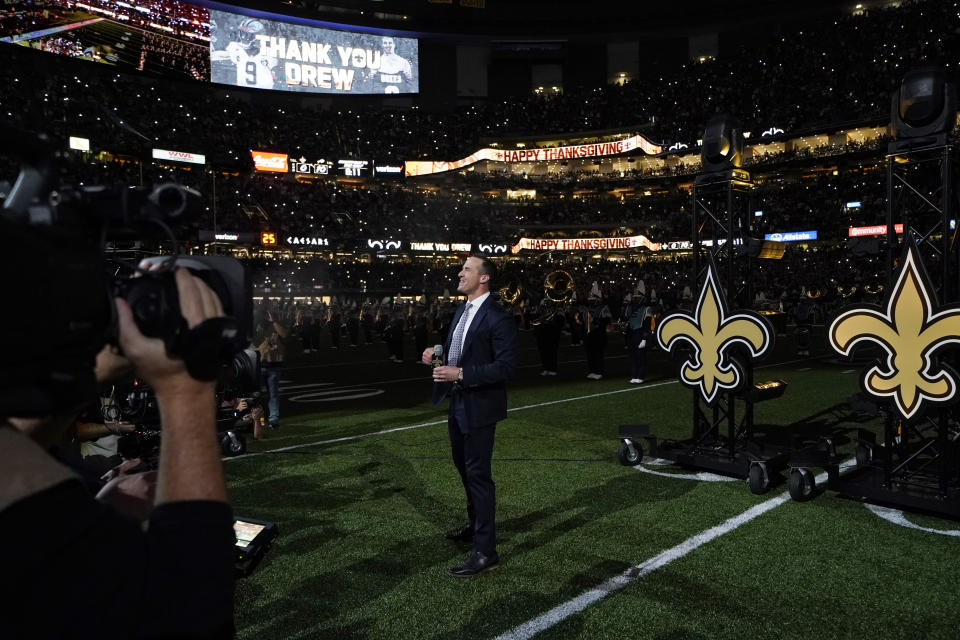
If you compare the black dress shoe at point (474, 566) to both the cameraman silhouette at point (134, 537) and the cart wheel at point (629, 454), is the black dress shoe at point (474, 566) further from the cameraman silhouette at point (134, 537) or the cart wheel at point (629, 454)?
the cameraman silhouette at point (134, 537)

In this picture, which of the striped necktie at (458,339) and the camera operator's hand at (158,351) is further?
the striped necktie at (458,339)

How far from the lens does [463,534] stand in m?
4.79

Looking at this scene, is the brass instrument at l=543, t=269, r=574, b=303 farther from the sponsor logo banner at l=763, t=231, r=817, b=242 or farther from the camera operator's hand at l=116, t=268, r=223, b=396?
the sponsor logo banner at l=763, t=231, r=817, b=242

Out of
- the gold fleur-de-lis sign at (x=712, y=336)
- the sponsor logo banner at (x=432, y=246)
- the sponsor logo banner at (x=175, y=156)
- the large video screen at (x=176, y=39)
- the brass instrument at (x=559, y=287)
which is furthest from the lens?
the sponsor logo banner at (x=432, y=246)

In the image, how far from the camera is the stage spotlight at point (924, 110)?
17.7 feet

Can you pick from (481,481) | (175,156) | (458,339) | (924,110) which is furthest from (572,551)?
(175,156)

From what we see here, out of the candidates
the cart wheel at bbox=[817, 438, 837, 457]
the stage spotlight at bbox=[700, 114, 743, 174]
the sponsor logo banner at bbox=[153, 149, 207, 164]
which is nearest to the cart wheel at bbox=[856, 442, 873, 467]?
the cart wheel at bbox=[817, 438, 837, 457]

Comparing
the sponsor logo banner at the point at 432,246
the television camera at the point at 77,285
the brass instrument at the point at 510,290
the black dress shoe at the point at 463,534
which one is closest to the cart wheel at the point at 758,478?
the black dress shoe at the point at 463,534

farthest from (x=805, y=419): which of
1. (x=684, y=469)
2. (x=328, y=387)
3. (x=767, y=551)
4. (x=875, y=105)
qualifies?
(x=875, y=105)

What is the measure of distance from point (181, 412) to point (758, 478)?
19.2 feet

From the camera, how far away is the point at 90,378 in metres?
1.03

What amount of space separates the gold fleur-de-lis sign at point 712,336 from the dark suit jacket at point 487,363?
3120 millimetres

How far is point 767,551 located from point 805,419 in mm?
5626

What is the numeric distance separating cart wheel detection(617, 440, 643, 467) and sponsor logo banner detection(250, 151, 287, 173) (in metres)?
42.3
